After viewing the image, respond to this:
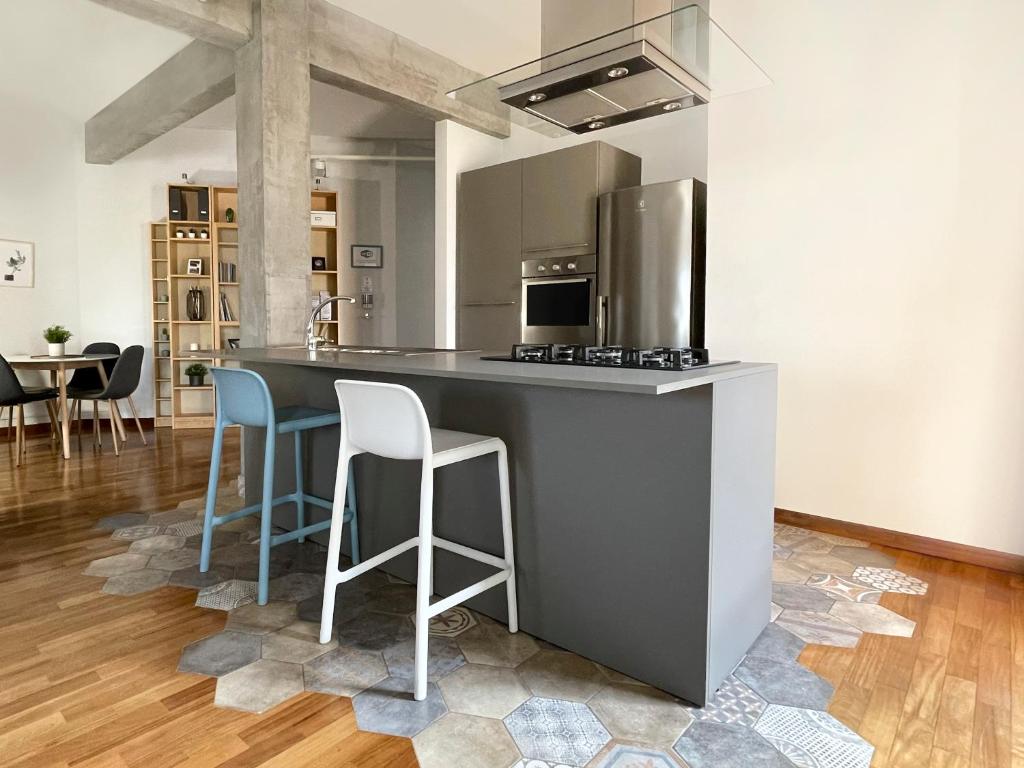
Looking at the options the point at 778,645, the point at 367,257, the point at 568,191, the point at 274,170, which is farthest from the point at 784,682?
the point at 367,257

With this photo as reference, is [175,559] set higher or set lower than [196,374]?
lower

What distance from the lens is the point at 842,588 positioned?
253 centimetres

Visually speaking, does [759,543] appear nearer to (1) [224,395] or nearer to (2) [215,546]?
(1) [224,395]

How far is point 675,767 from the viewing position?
1.49 meters

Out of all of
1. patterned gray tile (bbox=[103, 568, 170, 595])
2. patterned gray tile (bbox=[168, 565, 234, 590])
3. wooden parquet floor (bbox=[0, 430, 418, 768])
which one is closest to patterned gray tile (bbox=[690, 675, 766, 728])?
wooden parquet floor (bbox=[0, 430, 418, 768])

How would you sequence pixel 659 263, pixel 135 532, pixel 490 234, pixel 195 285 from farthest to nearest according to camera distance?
1. pixel 195 285
2. pixel 490 234
3. pixel 659 263
4. pixel 135 532

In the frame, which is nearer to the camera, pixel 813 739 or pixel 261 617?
pixel 813 739

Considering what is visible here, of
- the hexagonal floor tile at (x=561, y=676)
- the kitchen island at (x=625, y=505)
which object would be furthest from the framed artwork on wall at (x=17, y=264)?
the hexagonal floor tile at (x=561, y=676)

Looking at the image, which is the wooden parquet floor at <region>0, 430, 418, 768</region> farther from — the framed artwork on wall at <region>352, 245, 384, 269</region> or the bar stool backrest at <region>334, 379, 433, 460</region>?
the framed artwork on wall at <region>352, 245, 384, 269</region>

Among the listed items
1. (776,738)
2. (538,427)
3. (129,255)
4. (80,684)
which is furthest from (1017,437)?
(129,255)

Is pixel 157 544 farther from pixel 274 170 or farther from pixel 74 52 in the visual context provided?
pixel 74 52

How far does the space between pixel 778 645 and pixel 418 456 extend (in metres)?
1.32

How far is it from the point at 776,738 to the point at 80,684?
191 cm

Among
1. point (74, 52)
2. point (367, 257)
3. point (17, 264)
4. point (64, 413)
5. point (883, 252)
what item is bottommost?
point (64, 413)
